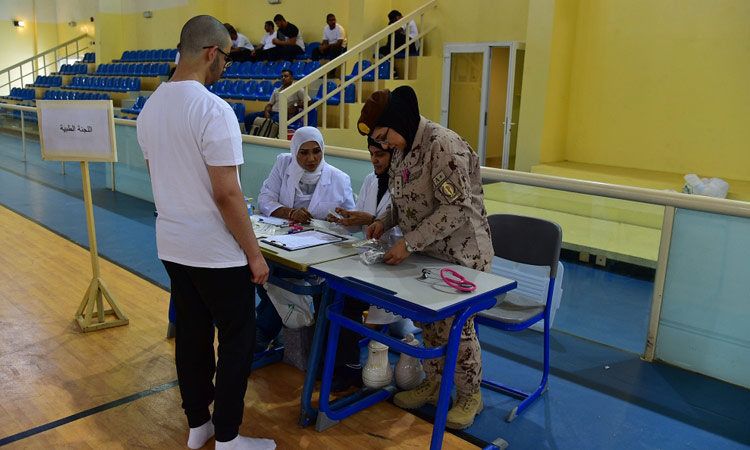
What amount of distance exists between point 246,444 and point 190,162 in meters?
1.06

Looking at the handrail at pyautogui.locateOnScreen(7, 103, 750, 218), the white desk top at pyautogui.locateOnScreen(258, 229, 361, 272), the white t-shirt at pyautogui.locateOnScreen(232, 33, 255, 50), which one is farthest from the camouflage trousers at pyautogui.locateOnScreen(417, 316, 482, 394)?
the white t-shirt at pyautogui.locateOnScreen(232, 33, 255, 50)

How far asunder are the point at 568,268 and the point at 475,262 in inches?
44.2

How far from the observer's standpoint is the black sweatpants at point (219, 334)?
2.08 m

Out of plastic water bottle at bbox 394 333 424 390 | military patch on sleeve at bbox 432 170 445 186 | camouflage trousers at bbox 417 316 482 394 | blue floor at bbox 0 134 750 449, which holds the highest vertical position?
military patch on sleeve at bbox 432 170 445 186

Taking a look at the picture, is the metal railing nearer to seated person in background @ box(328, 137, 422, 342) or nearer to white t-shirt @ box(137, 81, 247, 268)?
seated person in background @ box(328, 137, 422, 342)

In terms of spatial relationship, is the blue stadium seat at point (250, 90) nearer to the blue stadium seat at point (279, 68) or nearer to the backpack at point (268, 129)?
the blue stadium seat at point (279, 68)

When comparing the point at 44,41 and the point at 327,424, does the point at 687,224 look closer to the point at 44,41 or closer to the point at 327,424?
the point at 327,424

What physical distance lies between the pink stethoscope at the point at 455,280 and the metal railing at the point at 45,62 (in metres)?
19.1

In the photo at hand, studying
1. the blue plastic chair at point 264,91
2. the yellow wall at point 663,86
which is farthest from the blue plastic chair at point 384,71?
the yellow wall at point 663,86

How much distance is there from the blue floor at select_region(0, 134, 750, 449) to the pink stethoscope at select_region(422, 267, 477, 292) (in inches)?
28.8

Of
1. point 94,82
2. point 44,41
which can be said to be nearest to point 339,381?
point 94,82

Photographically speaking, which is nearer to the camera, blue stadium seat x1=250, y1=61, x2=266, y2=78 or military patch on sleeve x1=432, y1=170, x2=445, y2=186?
military patch on sleeve x1=432, y1=170, x2=445, y2=186

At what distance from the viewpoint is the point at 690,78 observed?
7.21 m

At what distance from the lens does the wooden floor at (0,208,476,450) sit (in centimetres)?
242
